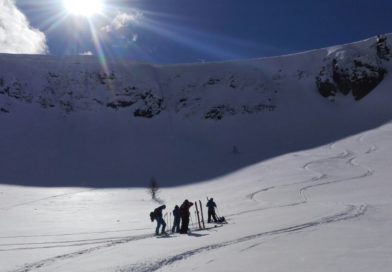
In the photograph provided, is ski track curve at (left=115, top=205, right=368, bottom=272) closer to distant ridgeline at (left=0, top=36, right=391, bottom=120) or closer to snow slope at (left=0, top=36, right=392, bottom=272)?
snow slope at (left=0, top=36, right=392, bottom=272)

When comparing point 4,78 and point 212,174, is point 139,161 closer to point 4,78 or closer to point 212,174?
point 212,174

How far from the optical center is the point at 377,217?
1326cm

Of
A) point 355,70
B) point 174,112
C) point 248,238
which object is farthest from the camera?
point 355,70

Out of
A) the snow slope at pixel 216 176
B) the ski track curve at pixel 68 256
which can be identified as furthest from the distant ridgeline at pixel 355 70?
the ski track curve at pixel 68 256

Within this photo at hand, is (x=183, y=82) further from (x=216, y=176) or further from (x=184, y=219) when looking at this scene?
(x=184, y=219)

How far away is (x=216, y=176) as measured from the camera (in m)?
45.7

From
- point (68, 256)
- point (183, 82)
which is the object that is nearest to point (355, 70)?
point (183, 82)

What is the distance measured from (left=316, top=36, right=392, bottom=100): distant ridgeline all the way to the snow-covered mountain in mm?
178

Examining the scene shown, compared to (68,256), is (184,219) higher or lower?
higher

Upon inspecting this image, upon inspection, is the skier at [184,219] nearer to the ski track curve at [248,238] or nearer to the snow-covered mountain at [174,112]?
the ski track curve at [248,238]

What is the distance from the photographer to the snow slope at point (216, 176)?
1087cm

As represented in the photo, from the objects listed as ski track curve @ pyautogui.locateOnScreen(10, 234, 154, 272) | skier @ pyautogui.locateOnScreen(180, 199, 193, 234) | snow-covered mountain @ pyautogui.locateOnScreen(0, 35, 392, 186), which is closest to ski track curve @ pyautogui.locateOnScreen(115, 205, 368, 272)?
ski track curve @ pyautogui.locateOnScreen(10, 234, 154, 272)

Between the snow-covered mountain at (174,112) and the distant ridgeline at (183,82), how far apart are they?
0.62 feet

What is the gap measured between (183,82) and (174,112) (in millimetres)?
10258
